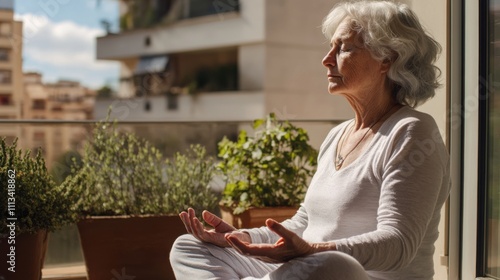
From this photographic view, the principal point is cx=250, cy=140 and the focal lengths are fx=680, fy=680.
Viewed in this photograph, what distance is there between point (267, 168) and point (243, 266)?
1.46 m

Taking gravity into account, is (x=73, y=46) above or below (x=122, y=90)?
above

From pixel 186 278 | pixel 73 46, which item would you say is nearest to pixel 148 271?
Result: pixel 186 278

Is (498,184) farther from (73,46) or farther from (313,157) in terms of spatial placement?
(73,46)

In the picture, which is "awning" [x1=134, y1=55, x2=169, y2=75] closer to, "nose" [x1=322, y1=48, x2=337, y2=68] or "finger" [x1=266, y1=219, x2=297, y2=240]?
"nose" [x1=322, y1=48, x2=337, y2=68]

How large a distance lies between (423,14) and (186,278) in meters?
1.82

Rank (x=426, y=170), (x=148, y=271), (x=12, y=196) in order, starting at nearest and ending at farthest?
(x=426, y=170) → (x=12, y=196) → (x=148, y=271)

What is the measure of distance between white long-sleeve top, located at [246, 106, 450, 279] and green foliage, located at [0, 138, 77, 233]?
124 centimetres

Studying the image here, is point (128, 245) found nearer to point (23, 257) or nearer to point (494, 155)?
point (23, 257)

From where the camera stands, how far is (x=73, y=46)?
108 ft

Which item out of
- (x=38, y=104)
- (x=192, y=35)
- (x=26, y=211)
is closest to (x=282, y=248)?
(x=26, y=211)

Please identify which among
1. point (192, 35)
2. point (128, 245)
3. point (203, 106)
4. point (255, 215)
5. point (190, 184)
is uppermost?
point (192, 35)

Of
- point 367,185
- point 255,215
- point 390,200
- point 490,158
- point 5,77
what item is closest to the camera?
point 390,200

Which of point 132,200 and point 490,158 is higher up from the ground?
point 490,158

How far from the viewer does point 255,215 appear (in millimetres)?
3172
